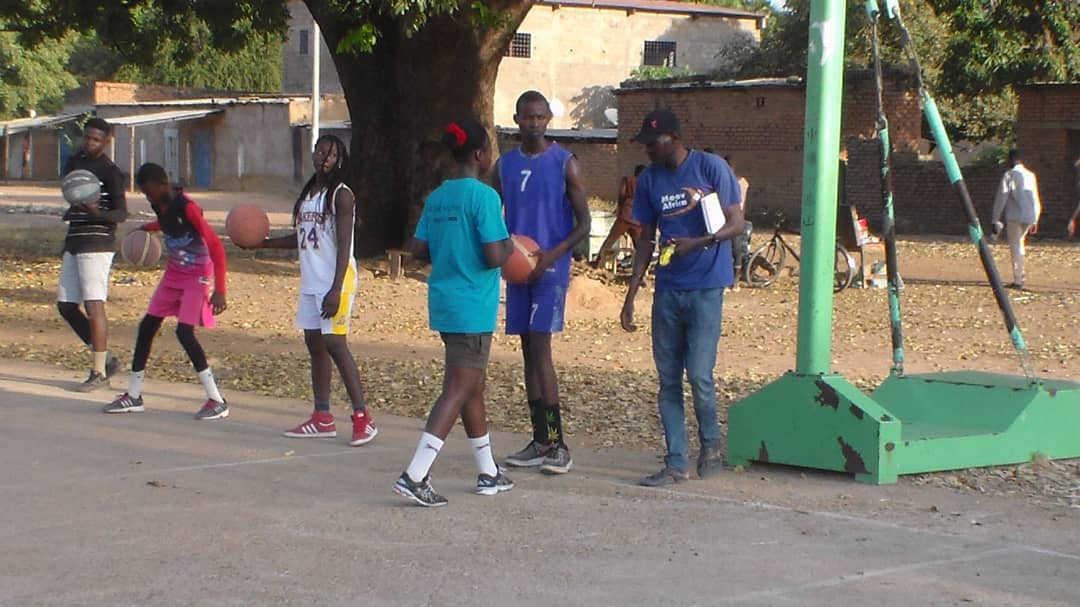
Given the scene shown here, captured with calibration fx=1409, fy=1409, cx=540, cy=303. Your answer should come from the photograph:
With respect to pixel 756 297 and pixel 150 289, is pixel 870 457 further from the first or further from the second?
pixel 150 289

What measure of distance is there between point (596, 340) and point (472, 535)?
25.6ft

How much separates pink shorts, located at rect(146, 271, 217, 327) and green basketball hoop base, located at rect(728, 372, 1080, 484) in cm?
353

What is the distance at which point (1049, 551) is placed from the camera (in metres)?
5.94

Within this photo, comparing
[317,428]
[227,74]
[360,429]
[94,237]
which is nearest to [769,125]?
[94,237]

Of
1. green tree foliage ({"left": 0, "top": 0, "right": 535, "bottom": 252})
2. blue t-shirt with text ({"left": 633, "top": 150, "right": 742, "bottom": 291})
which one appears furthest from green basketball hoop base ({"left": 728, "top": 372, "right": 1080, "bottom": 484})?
green tree foliage ({"left": 0, "top": 0, "right": 535, "bottom": 252})

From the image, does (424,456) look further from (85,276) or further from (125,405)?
(85,276)

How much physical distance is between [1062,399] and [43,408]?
6428 mm

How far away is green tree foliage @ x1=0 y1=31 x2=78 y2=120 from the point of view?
62.2 metres

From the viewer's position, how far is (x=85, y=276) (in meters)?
9.89

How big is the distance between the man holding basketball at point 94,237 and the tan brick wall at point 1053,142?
73.9ft

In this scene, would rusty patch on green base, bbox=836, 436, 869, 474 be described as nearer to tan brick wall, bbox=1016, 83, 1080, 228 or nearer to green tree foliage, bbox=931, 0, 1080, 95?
green tree foliage, bbox=931, 0, 1080, 95

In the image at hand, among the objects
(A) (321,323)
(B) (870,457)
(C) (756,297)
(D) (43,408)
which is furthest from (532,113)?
(C) (756,297)

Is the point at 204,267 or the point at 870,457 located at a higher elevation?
the point at 204,267

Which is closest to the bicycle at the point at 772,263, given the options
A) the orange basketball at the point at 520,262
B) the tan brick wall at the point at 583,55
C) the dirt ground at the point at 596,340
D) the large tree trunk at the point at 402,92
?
the dirt ground at the point at 596,340
